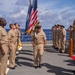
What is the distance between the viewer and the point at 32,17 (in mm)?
17484

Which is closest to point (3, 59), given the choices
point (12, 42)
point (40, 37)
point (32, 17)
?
point (12, 42)

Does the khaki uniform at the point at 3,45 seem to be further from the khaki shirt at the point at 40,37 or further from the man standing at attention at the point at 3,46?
the khaki shirt at the point at 40,37

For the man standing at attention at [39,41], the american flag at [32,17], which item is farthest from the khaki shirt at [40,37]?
the american flag at [32,17]

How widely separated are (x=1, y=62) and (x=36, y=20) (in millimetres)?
8335

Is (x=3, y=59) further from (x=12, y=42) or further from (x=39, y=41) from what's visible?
(x=39, y=41)

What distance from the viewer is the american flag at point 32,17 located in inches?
666

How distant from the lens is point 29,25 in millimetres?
16922

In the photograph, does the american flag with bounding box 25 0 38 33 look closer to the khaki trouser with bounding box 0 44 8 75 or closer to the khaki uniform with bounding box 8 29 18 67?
the khaki uniform with bounding box 8 29 18 67

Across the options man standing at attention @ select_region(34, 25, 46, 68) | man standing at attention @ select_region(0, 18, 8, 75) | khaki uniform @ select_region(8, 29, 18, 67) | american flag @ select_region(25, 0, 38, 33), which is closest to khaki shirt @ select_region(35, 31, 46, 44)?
man standing at attention @ select_region(34, 25, 46, 68)

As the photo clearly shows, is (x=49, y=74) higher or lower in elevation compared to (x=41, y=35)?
lower

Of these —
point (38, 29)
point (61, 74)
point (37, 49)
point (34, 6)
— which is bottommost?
point (61, 74)

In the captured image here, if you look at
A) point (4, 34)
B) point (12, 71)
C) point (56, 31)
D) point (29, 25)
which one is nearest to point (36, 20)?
point (29, 25)

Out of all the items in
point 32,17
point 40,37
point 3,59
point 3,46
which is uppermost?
point 32,17

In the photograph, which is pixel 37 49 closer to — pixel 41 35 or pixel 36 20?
pixel 41 35
